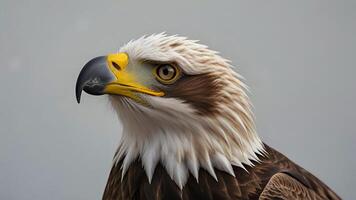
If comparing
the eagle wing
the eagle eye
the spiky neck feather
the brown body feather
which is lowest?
the eagle wing

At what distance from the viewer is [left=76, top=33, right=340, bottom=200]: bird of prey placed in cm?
134

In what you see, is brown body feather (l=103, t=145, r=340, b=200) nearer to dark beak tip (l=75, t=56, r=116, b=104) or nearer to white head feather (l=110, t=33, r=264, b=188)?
white head feather (l=110, t=33, r=264, b=188)

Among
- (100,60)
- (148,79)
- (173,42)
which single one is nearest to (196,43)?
(173,42)

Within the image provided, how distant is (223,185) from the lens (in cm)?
135

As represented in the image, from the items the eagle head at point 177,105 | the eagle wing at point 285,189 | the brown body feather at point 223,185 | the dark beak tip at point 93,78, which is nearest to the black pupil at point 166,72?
the eagle head at point 177,105

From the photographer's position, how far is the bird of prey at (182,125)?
52.7 inches

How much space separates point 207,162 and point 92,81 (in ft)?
1.36

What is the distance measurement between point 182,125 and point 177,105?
0.07m

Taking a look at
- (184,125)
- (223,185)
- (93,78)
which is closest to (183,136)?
(184,125)

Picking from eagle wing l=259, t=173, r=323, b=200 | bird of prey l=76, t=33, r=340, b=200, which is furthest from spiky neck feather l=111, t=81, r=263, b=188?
eagle wing l=259, t=173, r=323, b=200

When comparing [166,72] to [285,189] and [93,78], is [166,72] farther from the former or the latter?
[285,189]

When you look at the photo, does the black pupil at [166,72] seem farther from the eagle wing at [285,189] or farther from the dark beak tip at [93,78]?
the eagle wing at [285,189]

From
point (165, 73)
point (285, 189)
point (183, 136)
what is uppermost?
point (165, 73)

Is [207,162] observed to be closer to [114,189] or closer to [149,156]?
[149,156]
